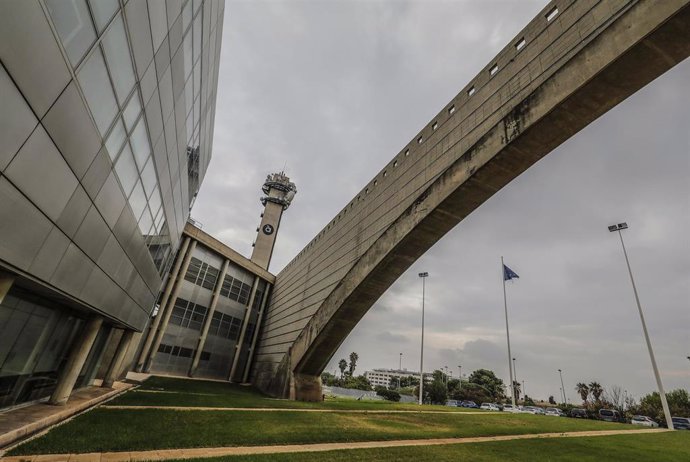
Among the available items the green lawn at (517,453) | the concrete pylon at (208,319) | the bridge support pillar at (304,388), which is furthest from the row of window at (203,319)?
the green lawn at (517,453)

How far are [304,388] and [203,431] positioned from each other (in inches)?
594

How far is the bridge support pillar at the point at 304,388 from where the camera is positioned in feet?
Result: 74.1

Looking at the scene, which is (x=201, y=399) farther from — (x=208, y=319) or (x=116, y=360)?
(x=208, y=319)

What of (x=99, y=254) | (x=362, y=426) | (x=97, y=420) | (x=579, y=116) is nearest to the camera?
(x=99, y=254)

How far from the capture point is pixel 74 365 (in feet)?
35.6

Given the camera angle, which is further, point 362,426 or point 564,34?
point 362,426

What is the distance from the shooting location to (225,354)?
35.5m

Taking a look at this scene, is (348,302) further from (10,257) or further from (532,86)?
(10,257)

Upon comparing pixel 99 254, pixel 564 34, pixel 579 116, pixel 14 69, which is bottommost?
pixel 99 254

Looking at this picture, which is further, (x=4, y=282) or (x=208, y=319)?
(x=208, y=319)

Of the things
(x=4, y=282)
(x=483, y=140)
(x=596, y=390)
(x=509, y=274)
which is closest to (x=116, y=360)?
(x=4, y=282)

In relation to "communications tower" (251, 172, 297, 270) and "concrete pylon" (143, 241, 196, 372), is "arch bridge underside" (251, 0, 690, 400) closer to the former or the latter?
"concrete pylon" (143, 241, 196, 372)

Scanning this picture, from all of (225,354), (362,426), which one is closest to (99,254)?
(362,426)

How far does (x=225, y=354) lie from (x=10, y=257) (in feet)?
114
